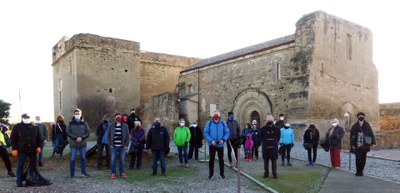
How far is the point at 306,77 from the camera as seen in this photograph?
19.6 meters

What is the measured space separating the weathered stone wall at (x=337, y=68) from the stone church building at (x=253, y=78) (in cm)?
6

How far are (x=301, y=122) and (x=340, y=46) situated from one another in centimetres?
616

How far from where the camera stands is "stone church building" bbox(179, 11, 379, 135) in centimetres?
1986

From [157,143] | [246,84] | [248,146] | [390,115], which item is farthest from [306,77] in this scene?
[390,115]

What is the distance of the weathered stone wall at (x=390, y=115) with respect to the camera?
1143 inches

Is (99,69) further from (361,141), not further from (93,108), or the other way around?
(361,141)

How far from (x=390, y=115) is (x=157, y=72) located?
74.9 ft

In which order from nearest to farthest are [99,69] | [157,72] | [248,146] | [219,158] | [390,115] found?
[219,158]
[248,146]
[99,69]
[390,115]
[157,72]

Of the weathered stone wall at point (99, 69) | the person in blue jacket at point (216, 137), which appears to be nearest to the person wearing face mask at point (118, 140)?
the person in blue jacket at point (216, 137)

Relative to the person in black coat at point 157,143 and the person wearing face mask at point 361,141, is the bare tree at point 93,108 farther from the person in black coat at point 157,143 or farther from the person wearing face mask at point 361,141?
the person wearing face mask at point 361,141

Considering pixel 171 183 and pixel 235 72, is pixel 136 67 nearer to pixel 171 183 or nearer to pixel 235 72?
pixel 235 72

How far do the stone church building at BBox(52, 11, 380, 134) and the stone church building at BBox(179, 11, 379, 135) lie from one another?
0.06 m

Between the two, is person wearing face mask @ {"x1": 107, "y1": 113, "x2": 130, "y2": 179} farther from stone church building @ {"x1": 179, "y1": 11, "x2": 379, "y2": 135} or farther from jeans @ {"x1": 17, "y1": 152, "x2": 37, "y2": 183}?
stone church building @ {"x1": 179, "y1": 11, "x2": 379, "y2": 135}

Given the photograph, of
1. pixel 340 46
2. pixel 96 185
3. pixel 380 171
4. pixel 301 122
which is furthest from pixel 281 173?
pixel 340 46
